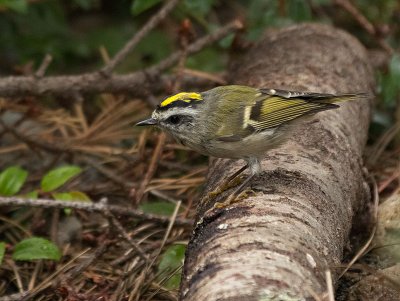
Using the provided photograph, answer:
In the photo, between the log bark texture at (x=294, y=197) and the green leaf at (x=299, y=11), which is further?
the green leaf at (x=299, y=11)

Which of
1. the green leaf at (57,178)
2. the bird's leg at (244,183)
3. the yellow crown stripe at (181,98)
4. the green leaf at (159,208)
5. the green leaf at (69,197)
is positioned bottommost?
the green leaf at (159,208)

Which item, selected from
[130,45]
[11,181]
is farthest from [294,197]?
[130,45]

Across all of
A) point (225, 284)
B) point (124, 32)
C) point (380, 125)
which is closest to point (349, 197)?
point (225, 284)

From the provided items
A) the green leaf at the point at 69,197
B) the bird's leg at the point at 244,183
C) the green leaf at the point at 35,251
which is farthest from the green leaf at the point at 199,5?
the green leaf at the point at 35,251

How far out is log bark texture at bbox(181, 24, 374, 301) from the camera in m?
2.61

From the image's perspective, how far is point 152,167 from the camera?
15.7 feet

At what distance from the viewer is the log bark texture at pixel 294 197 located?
2.61 m

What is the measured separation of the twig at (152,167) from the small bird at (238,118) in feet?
2.44

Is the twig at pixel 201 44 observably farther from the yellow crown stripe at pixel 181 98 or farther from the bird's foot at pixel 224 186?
the bird's foot at pixel 224 186

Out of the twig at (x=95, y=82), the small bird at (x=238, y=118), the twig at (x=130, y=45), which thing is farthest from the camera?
the twig at (x=130, y=45)

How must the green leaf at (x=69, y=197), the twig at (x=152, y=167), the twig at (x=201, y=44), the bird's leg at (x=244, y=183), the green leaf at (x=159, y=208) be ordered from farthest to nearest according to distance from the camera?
the twig at (x=201, y=44) → the twig at (x=152, y=167) → the green leaf at (x=159, y=208) → the green leaf at (x=69, y=197) → the bird's leg at (x=244, y=183)

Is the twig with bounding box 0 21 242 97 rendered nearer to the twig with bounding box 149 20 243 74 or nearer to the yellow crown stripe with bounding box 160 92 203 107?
the twig with bounding box 149 20 243 74

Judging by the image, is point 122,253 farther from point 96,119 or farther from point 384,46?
point 384,46

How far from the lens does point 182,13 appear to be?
263 inches
